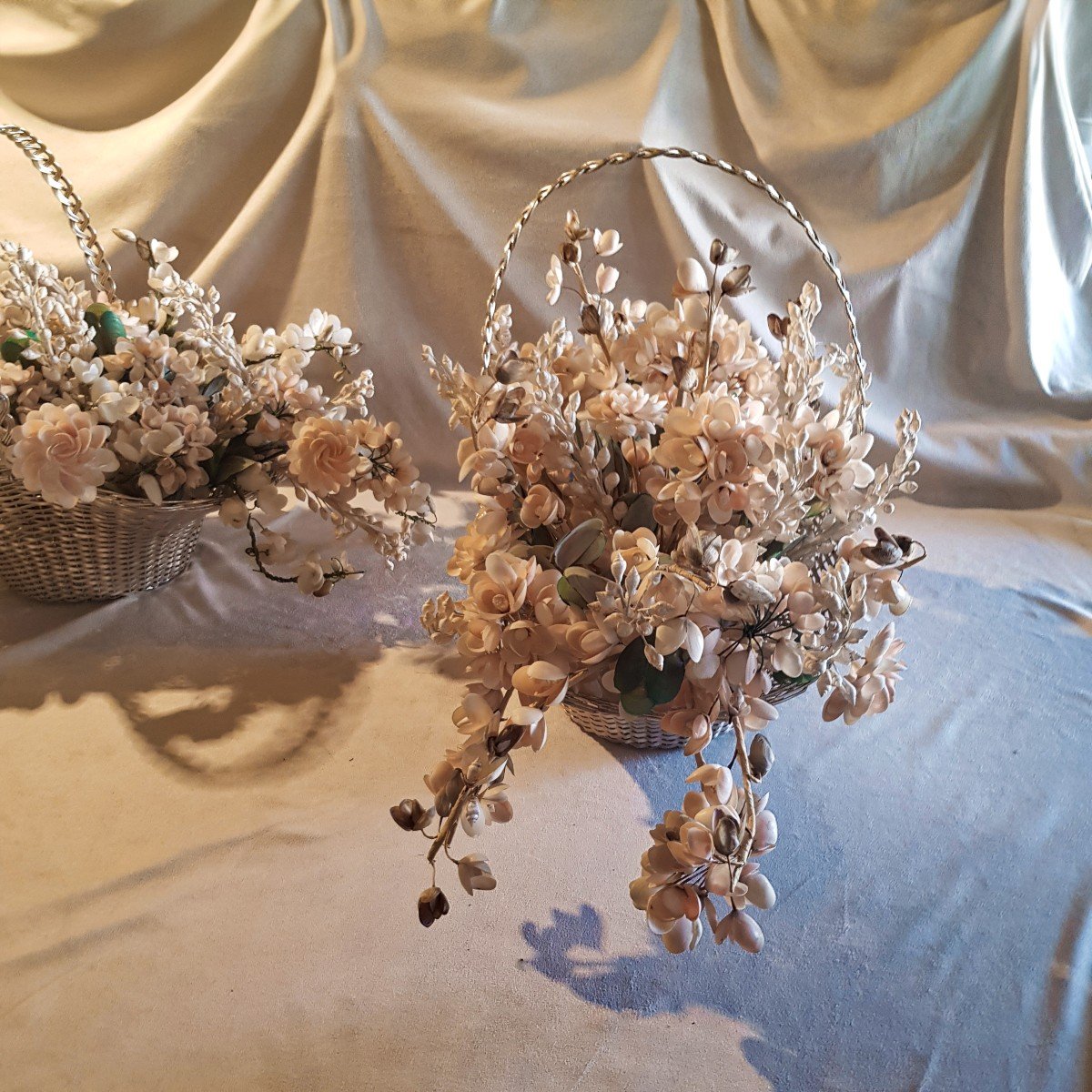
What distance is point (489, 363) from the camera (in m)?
0.82

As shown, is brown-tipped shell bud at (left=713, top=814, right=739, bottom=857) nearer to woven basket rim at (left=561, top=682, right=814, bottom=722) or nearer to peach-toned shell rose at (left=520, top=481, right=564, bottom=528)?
woven basket rim at (left=561, top=682, right=814, bottom=722)

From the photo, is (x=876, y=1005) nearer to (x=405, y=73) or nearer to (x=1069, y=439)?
(x=1069, y=439)

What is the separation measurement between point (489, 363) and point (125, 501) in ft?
1.49

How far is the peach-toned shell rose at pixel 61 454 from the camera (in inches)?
34.7

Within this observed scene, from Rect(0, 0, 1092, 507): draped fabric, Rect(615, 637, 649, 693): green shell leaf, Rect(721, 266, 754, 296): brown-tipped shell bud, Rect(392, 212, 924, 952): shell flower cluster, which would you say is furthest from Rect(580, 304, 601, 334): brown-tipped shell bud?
Rect(0, 0, 1092, 507): draped fabric

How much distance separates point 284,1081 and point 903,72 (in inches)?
60.9

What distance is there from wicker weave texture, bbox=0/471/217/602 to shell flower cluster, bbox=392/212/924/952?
17.2 inches

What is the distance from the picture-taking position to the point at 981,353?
61.9 inches

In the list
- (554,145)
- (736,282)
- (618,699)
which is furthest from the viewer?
(554,145)

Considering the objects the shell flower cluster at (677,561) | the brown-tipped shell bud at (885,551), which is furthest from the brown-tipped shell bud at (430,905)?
the brown-tipped shell bud at (885,551)

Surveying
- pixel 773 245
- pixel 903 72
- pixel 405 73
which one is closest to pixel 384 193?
pixel 405 73

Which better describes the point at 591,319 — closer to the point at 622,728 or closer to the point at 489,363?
the point at 489,363

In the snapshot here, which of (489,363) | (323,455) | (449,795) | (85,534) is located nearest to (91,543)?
(85,534)

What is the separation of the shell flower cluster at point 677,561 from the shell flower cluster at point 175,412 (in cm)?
23
